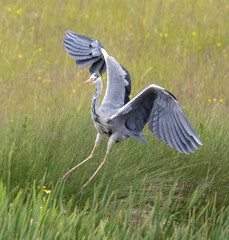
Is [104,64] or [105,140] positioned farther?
[104,64]

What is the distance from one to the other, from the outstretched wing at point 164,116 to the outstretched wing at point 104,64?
183 millimetres

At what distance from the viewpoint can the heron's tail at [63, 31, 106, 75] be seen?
549 centimetres

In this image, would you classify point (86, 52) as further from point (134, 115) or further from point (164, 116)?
point (164, 116)

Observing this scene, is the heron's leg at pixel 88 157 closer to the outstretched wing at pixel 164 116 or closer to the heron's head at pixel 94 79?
the outstretched wing at pixel 164 116

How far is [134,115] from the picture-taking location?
4891 millimetres

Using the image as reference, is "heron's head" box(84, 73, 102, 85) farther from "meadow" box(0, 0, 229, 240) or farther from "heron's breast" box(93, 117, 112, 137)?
"meadow" box(0, 0, 229, 240)

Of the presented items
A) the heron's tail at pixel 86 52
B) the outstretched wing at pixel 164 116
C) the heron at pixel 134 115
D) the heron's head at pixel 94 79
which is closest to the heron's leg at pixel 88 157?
the heron at pixel 134 115

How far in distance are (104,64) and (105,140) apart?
0.69 m

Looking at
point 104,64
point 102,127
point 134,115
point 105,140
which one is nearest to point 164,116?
point 134,115

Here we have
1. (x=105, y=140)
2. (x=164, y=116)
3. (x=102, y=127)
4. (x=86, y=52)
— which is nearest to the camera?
(x=164, y=116)

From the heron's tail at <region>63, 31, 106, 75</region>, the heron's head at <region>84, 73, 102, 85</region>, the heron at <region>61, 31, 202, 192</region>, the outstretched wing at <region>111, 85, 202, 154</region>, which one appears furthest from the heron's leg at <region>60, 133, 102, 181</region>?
the heron's tail at <region>63, 31, 106, 75</region>

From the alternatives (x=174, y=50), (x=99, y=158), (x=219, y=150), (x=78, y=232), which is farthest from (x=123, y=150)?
(x=174, y=50)

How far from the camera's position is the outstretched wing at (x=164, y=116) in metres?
4.58

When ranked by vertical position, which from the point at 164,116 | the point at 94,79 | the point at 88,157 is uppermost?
the point at 94,79
